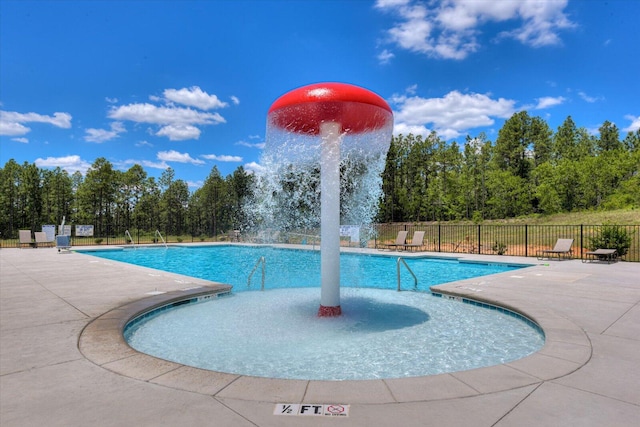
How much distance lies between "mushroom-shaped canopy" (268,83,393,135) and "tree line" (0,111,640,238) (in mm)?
36910

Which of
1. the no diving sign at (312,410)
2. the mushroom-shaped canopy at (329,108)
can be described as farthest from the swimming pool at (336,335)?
the mushroom-shaped canopy at (329,108)

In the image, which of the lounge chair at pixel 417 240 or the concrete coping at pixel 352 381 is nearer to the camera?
the concrete coping at pixel 352 381

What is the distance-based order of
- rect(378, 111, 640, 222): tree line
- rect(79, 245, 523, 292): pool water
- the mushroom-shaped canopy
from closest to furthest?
the mushroom-shaped canopy → rect(79, 245, 523, 292): pool water → rect(378, 111, 640, 222): tree line

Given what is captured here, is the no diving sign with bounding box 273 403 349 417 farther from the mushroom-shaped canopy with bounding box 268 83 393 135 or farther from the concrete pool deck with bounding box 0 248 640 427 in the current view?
the mushroom-shaped canopy with bounding box 268 83 393 135

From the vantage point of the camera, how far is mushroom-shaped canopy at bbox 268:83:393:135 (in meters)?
5.62

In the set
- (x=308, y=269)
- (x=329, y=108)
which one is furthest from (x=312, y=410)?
(x=308, y=269)

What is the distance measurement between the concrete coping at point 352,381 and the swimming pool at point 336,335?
529mm

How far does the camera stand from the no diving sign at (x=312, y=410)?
9.06 feet

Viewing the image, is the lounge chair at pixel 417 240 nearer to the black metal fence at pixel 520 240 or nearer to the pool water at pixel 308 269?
the black metal fence at pixel 520 240

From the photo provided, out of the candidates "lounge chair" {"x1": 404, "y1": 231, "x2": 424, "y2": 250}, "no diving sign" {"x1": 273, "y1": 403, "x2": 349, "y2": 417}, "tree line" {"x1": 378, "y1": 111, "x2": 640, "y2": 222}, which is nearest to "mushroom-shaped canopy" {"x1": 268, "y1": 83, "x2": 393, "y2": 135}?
"no diving sign" {"x1": 273, "y1": 403, "x2": 349, "y2": 417}

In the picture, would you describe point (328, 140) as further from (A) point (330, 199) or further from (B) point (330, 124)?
(A) point (330, 199)

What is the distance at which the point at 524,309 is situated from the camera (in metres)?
6.11

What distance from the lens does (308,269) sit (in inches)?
616

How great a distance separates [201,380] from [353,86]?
4444 mm
